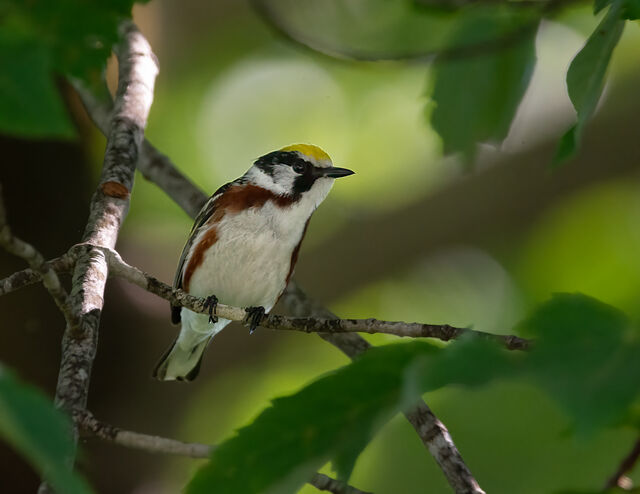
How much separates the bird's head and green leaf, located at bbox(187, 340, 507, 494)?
2.98 m

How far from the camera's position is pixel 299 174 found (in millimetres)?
4305

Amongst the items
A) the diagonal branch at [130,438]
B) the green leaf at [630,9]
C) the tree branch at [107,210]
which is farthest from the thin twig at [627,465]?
the tree branch at [107,210]

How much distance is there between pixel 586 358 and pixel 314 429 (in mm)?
424

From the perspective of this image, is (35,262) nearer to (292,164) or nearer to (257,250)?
(257,250)

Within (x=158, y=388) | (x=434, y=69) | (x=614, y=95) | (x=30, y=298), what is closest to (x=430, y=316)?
(x=614, y=95)

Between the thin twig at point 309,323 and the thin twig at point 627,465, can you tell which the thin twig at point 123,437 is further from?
the thin twig at point 627,465

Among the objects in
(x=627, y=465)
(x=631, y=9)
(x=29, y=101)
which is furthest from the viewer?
(x=627, y=465)

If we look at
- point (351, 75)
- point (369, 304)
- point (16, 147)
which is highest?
point (351, 75)

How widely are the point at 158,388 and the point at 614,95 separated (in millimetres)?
3612

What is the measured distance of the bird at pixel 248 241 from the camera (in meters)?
4.00

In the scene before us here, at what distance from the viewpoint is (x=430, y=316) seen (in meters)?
7.43

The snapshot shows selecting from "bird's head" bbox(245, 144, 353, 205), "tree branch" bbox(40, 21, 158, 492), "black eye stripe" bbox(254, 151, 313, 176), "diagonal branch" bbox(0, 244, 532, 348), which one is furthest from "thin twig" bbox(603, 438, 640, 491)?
"black eye stripe" bbox(254, 151, 313, 176)

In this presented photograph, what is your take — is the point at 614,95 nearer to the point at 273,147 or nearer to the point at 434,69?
the point at 434,69

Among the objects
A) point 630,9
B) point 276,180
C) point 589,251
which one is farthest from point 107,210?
point 589,251
